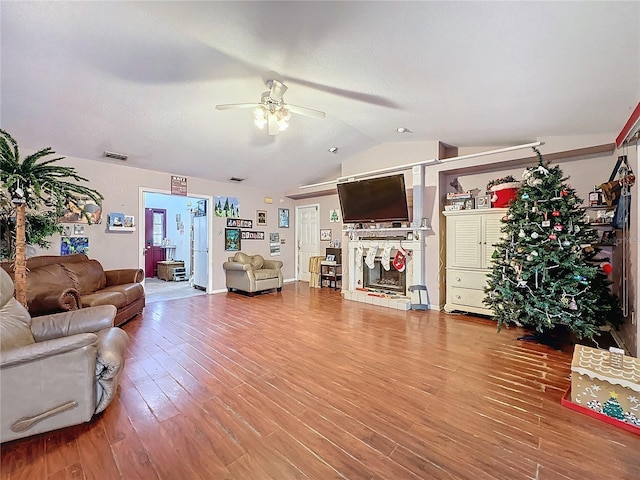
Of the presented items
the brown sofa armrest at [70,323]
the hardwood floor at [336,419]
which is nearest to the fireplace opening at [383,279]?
the hardwood floor at [336,419]

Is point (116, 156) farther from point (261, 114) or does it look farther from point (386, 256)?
point (386, 256)

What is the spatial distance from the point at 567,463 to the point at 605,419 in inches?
26.3

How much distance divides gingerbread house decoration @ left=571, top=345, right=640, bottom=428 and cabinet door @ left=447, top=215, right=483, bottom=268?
2.25 m

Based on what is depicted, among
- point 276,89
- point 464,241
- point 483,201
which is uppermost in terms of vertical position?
point 276,89

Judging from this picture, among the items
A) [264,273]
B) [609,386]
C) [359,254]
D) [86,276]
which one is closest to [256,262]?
[264,273]

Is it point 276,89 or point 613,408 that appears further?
point 276,89

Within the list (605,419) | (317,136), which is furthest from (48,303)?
(605,419)

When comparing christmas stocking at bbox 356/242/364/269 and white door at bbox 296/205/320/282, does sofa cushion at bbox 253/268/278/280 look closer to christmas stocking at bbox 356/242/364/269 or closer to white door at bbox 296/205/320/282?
white door at bbox 296/205/320/282

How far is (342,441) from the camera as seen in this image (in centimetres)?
165

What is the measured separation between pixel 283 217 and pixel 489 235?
498 centimetres

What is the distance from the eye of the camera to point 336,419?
1851 mm

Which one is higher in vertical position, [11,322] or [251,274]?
[11,322]

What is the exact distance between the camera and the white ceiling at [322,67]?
73.5 inches

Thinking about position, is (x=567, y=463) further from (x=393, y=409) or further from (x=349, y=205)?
(x=349, y=205)
